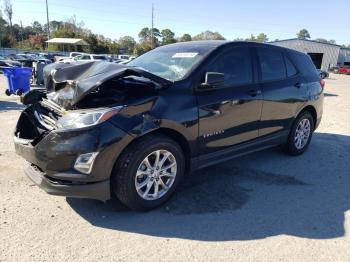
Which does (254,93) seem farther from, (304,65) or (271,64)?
(304,65)

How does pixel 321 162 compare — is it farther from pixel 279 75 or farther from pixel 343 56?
pixel 343 56

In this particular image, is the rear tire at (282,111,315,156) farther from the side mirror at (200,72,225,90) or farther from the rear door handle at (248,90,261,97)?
the side mirror at (200,72,225,90)

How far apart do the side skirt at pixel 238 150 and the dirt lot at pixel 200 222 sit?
0.37 meters

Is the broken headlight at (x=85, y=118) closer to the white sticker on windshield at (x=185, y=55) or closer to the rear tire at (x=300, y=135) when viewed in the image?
the white sticker on windshield at (x=185, y=55)

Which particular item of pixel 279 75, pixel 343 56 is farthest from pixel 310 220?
pixel 343 56

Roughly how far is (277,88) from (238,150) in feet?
4.01

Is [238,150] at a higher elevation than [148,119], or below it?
below

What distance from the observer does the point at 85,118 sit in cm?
326

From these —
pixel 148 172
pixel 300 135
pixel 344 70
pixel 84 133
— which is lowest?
pixel 344 70

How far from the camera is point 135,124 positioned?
11.1 feet

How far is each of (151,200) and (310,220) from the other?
5.65ft

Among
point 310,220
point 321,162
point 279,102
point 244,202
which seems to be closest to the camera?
point 310,220

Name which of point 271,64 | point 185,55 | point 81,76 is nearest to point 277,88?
point 271,64

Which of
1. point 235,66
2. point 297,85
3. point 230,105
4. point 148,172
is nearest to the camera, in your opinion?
point 148,172
